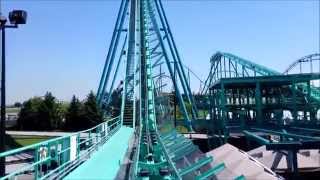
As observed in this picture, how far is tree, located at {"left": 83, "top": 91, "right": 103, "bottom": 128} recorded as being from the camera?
39.6 m

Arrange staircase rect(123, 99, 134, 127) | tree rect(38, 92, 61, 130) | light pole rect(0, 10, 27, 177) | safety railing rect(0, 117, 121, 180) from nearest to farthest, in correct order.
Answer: safety railing rect(0, 117, 121, 180) < light pole rect(0, 10, 27, 177) < staircase rect(123, 99, 134, 127) < tree rect(38, 92, 61, 130)

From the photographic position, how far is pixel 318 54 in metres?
44.8

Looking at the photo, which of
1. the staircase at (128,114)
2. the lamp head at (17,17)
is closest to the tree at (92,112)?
the staircase at (128,114)

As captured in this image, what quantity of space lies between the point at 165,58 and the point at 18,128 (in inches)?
863

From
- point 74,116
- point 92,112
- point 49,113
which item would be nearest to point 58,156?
point 92,112

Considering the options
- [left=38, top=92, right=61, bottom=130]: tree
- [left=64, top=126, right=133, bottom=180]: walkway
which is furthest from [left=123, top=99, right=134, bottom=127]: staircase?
[left=38, top=92, right=61, bottom=130]: tree

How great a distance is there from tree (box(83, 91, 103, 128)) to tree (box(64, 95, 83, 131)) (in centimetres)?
88

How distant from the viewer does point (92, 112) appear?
132ft

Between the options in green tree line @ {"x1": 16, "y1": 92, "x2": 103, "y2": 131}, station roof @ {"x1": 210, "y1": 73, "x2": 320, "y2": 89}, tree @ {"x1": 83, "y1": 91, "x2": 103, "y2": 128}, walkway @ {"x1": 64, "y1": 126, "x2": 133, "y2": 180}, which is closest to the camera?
walkway @ {"x1": 64, "y1": 126, "x2": 133, "y2": 180}

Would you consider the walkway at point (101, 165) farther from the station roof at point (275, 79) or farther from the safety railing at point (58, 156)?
the station roof at point (275, 79)

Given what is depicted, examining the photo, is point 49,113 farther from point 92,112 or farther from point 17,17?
point 17,17

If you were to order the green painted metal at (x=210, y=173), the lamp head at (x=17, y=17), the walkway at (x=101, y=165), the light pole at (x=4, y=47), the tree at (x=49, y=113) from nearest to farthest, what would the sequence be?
the walkway at (x=101, y=165), the green painted metal at (x=210, y=173), the light pole at (x=4, y=47), the lamp head at (x=17, y=17), the tree at (x=49, y=113)

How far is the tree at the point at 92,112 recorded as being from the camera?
39594 millimetres

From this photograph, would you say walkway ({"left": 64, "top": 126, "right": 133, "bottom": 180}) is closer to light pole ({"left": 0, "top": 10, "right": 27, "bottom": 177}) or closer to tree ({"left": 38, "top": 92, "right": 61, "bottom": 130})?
light pole ({"left": 0, "top": 10, "right": 27, "bottom": 177})
